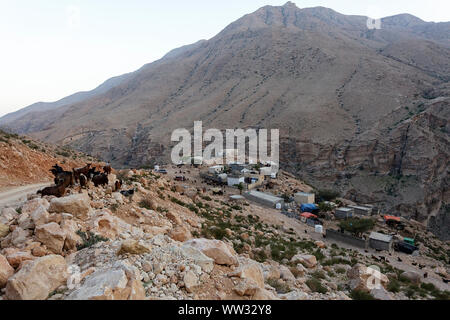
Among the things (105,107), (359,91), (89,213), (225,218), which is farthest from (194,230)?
(105,107)

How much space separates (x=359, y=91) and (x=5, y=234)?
204ft

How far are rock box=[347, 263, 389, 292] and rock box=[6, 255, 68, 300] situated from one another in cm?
758

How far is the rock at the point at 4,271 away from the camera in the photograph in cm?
371

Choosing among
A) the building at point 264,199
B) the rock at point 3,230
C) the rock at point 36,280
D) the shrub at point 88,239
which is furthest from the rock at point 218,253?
the building at point 264,199

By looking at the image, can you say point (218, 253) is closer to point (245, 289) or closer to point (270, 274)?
point (245, 289)

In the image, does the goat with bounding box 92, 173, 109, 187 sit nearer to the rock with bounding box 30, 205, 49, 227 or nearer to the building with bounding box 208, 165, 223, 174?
the rock with bounding box 30, 205, 49, 227

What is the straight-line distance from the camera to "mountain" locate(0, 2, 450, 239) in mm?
40188

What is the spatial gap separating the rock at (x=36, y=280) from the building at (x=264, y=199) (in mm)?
19917

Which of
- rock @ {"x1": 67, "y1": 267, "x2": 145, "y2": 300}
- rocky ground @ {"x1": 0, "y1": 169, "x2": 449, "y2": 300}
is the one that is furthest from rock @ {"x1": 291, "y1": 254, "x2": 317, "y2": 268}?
rock @ {"x1": 67, "y1": 267, "x2": 145, "y2": 300}

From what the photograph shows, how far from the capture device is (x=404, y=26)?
142750 mm

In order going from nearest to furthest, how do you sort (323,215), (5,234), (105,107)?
(5,234)
(323,215)
(105,107)
